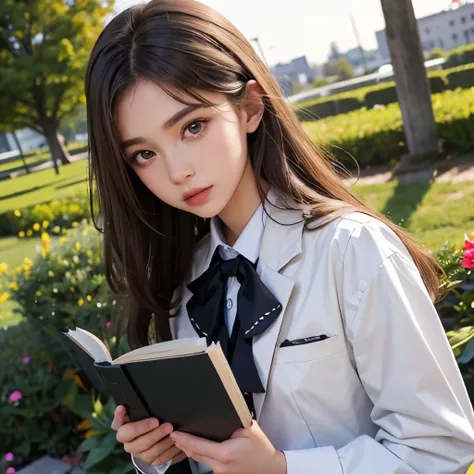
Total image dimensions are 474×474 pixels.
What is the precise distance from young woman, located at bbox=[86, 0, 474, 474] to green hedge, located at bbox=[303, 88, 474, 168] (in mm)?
1974

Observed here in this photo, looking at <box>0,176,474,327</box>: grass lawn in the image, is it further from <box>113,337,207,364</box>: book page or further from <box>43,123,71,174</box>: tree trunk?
<box>113,337,207,364</box>: book page

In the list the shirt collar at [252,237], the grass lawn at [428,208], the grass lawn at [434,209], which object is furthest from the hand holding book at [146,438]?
the grass lawn at [434,209]

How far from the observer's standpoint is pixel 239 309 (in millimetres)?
1395

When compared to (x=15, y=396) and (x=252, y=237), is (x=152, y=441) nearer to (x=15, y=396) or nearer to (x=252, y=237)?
(x=252, y=237)

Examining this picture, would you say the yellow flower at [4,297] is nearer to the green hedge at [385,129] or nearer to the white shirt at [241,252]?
the green hedge at [385,129]

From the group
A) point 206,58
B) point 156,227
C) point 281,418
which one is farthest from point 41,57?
point 281,418

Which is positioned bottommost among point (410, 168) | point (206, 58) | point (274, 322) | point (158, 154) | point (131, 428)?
point (410, 168)

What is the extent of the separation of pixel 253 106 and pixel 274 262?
13.2 inches

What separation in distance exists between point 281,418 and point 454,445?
34 cm

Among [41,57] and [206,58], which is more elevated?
[41,57]

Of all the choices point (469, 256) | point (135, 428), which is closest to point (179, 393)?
point (135, 428)

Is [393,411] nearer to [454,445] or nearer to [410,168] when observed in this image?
[454,445]

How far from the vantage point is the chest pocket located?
1279 millimetres

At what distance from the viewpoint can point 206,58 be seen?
130cm
